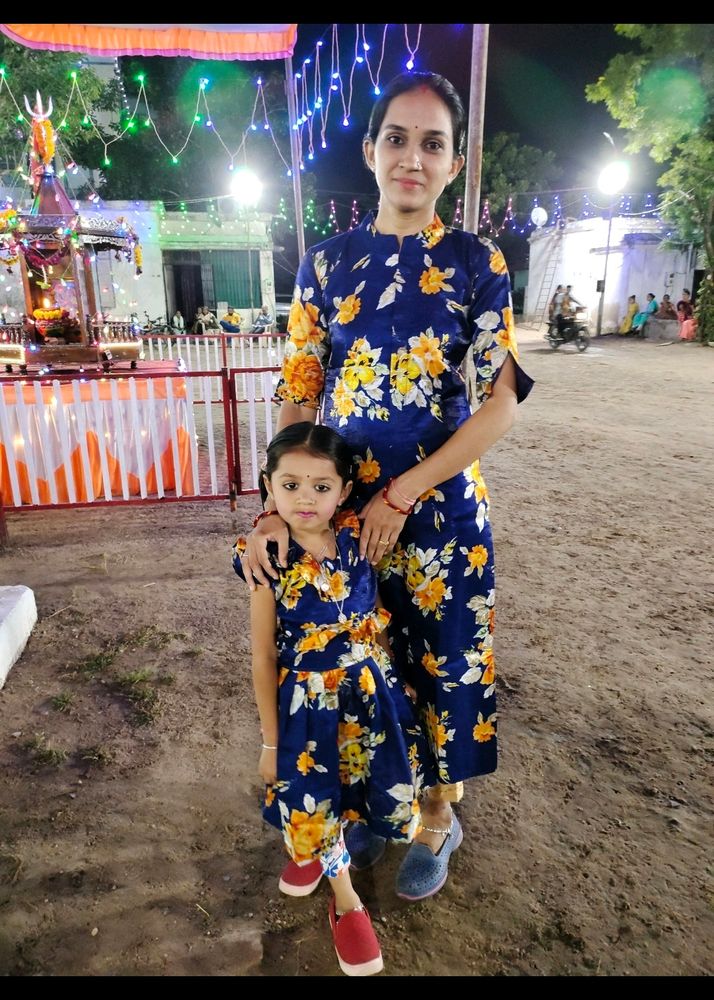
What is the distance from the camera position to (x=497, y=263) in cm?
163

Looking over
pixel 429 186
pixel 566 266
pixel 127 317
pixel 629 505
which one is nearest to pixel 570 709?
pixel 429 186

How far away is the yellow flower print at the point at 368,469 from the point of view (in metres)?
1.68

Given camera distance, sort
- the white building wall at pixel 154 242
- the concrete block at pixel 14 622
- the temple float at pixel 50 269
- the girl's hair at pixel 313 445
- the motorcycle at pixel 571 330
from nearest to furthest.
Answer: the girl's hair at pixel 313 445
the concrete block at pixel 14 622
the temple float at pixel 50 269
the motorcycle at pixel 571 330
the white building wall at pixel 154 242

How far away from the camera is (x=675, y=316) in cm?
1994

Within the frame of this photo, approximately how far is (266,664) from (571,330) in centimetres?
1660

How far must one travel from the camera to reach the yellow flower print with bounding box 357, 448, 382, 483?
168 cm

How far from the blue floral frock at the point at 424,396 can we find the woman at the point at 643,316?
21.3m

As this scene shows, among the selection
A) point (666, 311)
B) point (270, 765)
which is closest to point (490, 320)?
point (270, 765)

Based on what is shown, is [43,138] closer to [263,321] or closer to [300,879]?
[300,879]

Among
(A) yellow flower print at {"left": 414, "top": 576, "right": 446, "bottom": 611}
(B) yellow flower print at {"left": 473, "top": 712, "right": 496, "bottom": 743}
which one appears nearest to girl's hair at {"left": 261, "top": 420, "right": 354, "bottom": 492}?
(A) yellow flower print at {"left": 414, "top": 576, "right": 446, "bottom": 611}

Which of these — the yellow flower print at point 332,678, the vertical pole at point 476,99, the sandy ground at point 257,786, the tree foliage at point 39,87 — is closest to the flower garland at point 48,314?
the sandy ground at point 257,786

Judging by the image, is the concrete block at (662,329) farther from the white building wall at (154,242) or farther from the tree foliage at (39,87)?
the tree foliage at (39,87)

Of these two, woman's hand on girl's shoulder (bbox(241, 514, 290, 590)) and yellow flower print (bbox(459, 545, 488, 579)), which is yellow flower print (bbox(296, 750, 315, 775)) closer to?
woman's hand on girl's shoulder (bbox(241, 514, 290, 590))
